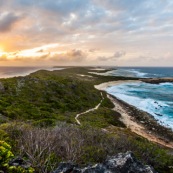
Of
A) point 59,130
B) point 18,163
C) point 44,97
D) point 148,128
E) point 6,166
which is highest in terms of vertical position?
point 6,166

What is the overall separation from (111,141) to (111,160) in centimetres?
754

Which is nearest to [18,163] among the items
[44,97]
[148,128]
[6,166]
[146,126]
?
[6,166]

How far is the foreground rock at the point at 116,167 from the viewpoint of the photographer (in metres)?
→ 7.07

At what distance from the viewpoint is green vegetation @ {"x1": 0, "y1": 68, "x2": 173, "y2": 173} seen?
1109cm

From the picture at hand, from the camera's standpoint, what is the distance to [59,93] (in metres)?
60.2

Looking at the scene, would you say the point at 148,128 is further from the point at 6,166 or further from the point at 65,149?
the point at 6,166

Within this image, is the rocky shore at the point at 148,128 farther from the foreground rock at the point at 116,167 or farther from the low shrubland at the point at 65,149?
the foreground rock at the point at 116,167

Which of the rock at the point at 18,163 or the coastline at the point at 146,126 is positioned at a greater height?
the rock at the point at 18,163

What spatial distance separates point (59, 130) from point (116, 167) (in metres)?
8.54

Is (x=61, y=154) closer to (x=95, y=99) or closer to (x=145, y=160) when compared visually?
(x=145, y=160)

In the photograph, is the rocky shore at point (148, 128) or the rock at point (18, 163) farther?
the rocky shore at point (148, 128)

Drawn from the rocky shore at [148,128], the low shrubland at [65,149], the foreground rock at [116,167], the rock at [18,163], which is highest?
the foreground rock at [116,167]

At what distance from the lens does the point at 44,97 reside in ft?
176

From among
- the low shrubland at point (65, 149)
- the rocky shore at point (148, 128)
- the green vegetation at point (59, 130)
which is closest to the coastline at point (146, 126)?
the rocky shore at point (148, 128)
